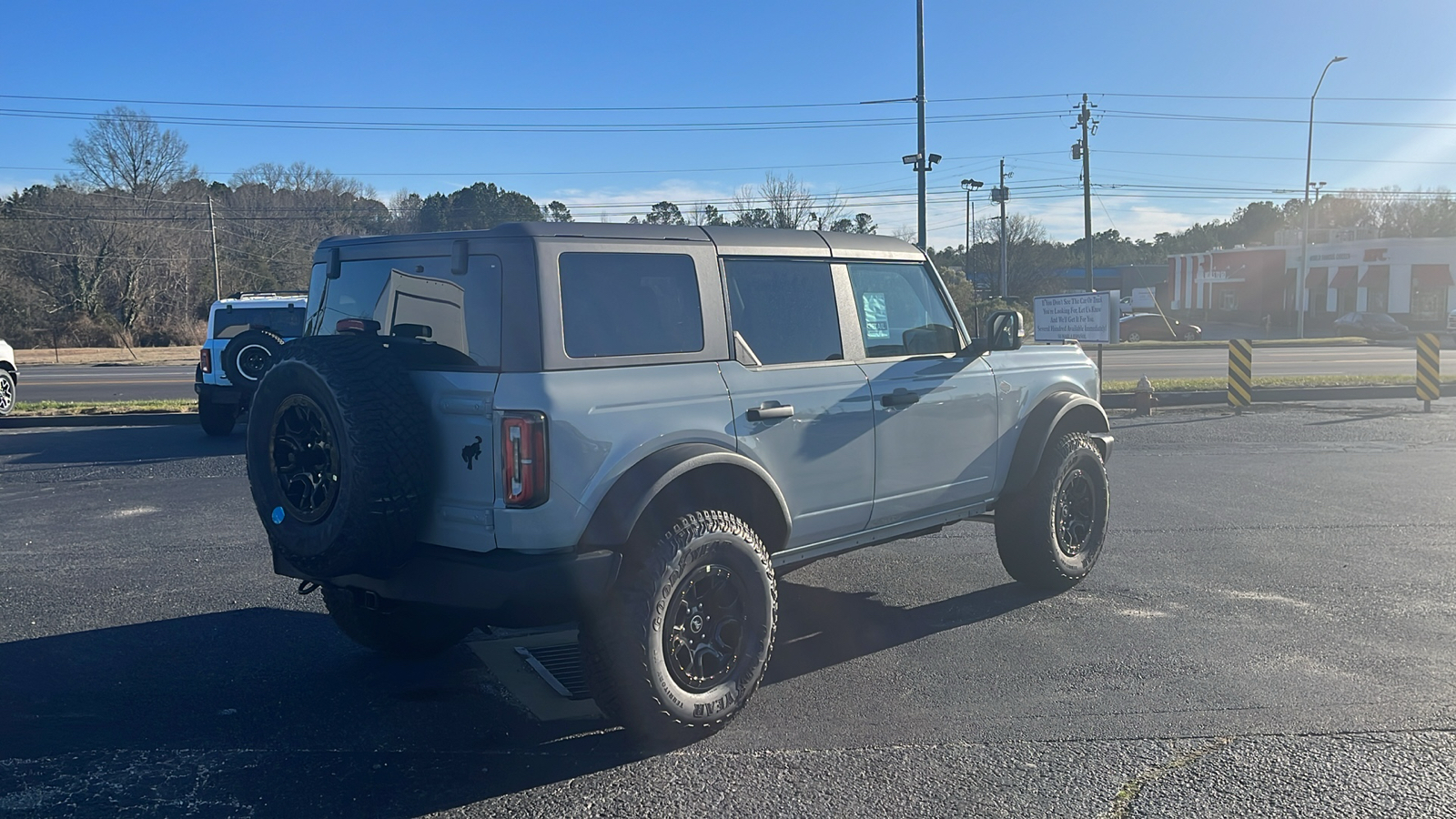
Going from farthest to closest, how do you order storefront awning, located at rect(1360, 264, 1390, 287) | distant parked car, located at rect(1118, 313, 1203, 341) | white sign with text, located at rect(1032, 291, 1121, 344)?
storefront awning, located at rect(1360, 264, 1390, 287) → distant parked car, located at rect(1118, 313, 1203, 341) → white sign with text, located at rect(1032, 291, 1121, 344)

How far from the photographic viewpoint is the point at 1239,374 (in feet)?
52.0

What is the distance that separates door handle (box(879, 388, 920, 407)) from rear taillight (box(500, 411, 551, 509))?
194 cm

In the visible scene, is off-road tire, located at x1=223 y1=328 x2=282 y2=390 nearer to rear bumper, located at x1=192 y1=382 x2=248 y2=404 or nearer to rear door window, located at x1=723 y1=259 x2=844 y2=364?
rear bumper, located at x1=192 y1=382 x2=248 y2=404

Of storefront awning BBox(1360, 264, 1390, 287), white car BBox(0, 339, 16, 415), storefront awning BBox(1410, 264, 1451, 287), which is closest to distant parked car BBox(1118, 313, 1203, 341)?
storefront awning BBox(1360, 264, 1390, 287)

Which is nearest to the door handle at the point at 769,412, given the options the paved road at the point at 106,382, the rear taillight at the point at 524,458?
the rear taillight at the point at 524,458

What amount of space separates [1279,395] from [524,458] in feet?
55.4

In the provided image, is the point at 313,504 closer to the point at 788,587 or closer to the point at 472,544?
the point at 472,544

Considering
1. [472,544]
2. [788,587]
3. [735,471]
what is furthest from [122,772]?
[788,587]

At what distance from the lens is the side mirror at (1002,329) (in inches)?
229

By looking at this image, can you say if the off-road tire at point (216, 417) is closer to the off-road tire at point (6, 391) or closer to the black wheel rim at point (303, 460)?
the off-road tire at point (6, 391)

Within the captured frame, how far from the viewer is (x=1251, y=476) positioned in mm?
10359

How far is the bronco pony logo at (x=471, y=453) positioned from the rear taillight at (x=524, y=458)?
0.42 feet

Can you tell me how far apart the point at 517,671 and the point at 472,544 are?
134 cm

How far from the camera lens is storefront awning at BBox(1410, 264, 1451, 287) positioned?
5416cm
